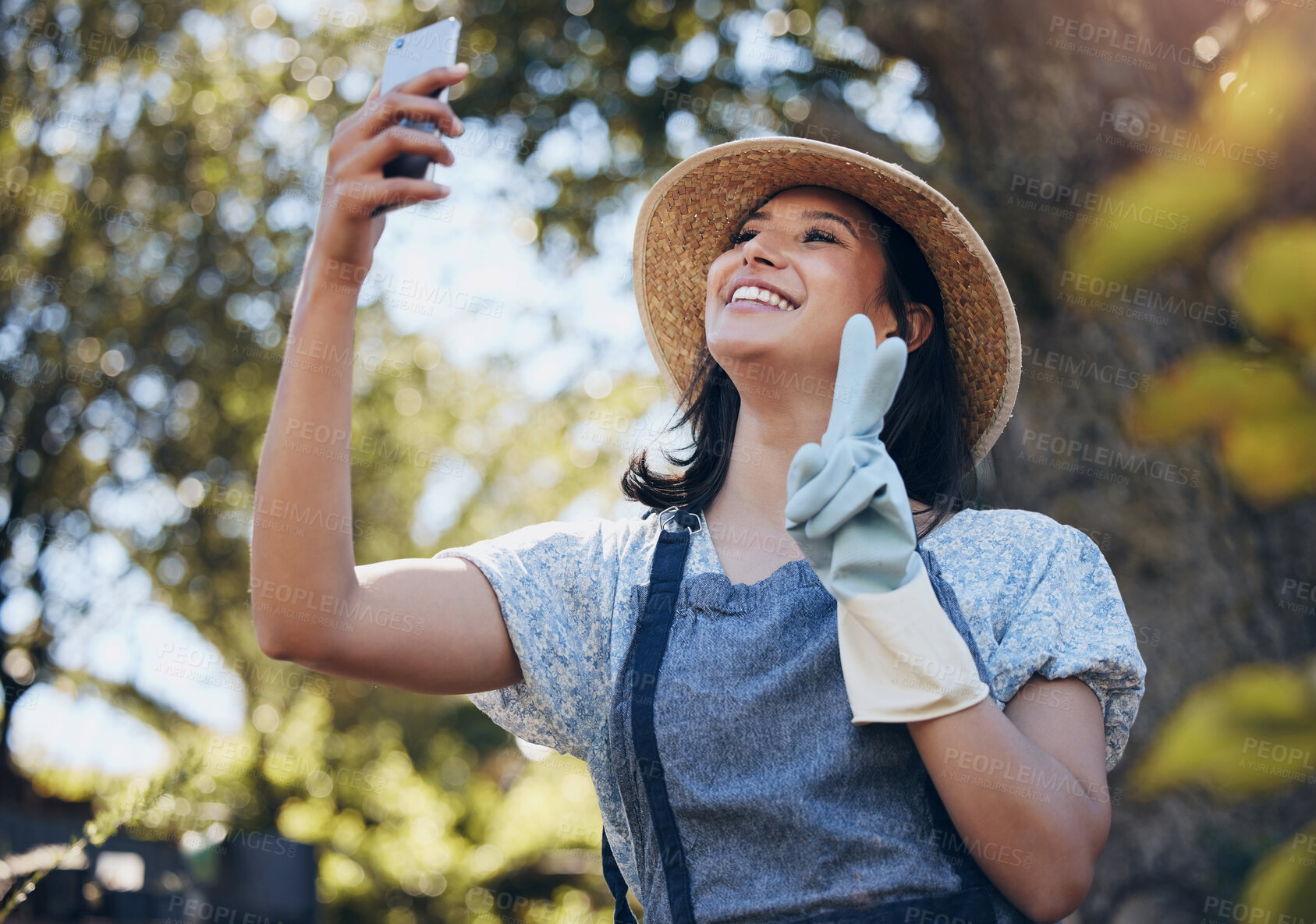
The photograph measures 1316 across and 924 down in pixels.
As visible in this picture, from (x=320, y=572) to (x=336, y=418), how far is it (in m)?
0.18

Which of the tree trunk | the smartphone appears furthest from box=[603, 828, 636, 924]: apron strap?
the tree trunk

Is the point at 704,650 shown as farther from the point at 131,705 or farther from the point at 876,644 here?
the point at 131,705

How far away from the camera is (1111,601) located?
60.2 inches

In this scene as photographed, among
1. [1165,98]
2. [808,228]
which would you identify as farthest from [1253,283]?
[1165,98]

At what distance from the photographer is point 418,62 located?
1.26 metres

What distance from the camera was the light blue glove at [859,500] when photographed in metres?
1.31
